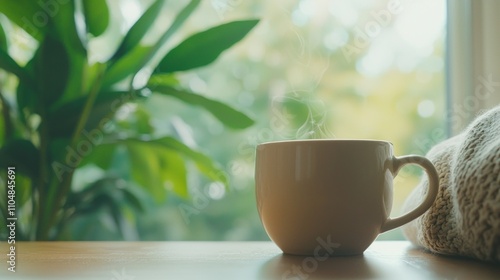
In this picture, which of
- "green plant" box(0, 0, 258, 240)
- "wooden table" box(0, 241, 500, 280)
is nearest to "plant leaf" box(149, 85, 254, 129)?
"green plant" box(0, 0, 258, 240)

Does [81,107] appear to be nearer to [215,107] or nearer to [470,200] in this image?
[215,107]

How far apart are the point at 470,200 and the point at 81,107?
649mm

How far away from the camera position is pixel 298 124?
3.08 feet

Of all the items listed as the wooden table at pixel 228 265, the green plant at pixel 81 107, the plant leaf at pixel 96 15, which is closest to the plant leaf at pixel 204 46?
the green plant at pixel 81 107

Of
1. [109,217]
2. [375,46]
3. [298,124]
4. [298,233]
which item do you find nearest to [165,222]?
[109,217]

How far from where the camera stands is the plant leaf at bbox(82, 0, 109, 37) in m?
0.89

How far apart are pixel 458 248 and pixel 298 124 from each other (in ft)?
1.69

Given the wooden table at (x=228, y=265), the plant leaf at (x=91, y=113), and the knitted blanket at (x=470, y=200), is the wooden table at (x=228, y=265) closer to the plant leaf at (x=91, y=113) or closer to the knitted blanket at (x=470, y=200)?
the knitted blanket at (x=470, y=200)

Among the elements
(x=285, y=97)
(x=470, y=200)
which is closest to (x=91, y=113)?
(x=285, y=97)

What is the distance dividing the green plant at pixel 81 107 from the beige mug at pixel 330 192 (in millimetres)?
412

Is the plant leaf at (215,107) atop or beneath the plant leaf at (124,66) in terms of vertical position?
beneath

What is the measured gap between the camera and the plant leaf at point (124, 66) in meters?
0.91

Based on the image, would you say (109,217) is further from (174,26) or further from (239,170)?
(174,26)

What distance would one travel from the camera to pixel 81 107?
87cm
